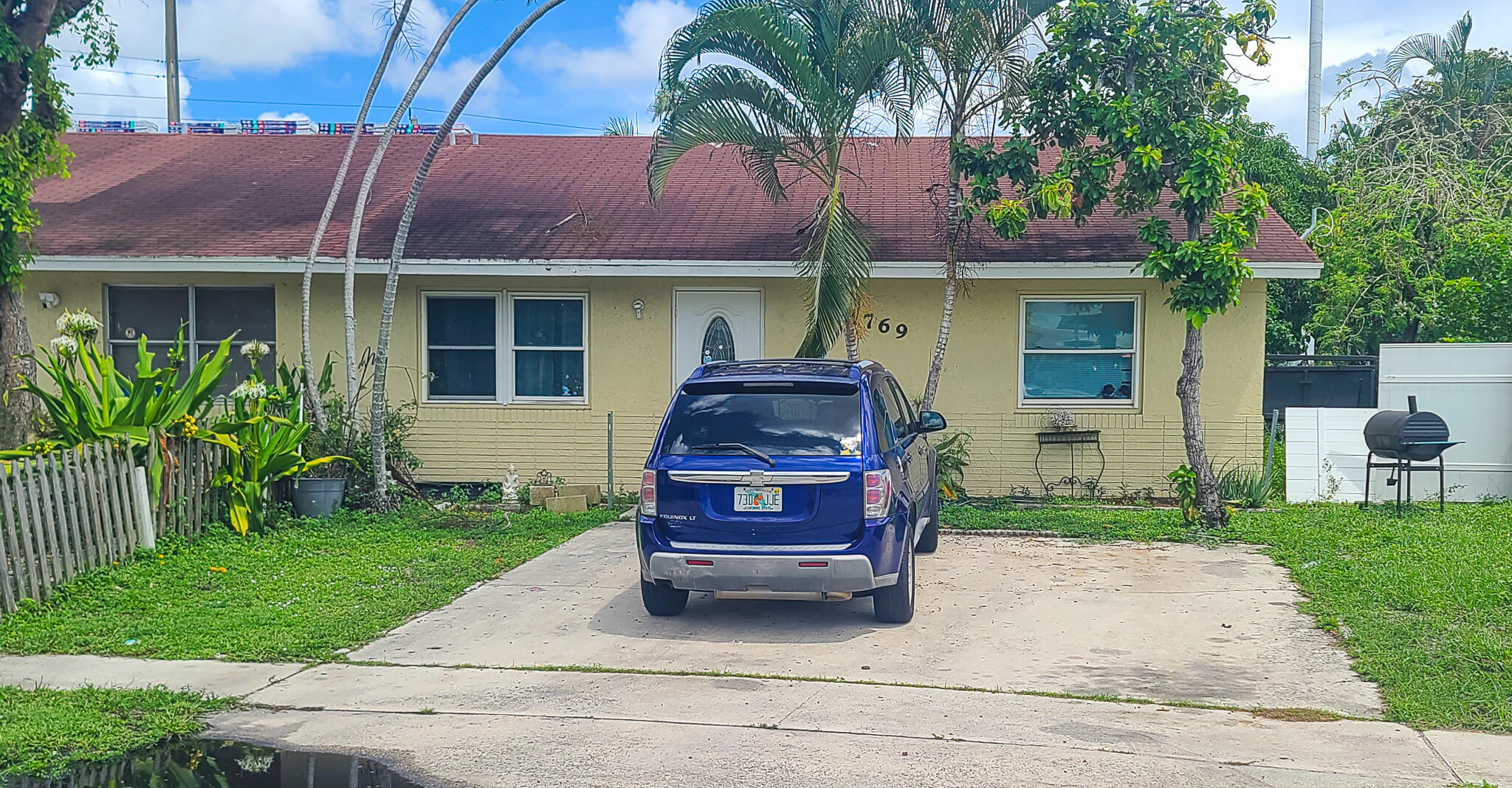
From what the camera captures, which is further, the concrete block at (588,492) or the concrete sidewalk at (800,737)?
the concrete block at (588,492)

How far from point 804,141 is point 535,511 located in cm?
482

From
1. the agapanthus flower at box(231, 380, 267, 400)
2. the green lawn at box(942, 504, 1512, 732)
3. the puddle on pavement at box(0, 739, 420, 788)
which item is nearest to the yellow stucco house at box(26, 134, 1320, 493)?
the green lawn at box(942, 504, 1512, 732)

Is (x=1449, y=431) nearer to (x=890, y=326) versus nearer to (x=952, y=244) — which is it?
(x=952, y=244)

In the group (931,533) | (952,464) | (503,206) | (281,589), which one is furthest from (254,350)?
(952,464)

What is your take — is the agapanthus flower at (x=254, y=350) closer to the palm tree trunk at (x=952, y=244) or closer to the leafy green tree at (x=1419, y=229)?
the palm tree trunk at (x=952, y=244)

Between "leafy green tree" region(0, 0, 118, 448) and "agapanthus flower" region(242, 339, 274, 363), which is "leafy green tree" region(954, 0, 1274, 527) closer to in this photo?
"agapanthus flower" region(242, 339, 274, 363)

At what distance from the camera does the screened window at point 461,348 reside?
583 inches

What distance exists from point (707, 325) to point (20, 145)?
7.31 m

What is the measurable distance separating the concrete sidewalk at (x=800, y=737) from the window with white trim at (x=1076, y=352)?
8037mm

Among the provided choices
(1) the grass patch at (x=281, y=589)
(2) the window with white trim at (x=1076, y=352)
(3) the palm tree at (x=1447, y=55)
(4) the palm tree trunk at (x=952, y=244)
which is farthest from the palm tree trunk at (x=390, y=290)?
(3) the palm tree at (x=1447, y=55)

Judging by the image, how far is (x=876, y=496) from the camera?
789cm

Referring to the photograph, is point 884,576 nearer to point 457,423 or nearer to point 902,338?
point 902,338

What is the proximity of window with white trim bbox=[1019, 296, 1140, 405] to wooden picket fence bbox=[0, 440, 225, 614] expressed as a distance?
878cm

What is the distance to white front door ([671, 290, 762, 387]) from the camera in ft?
47.9
